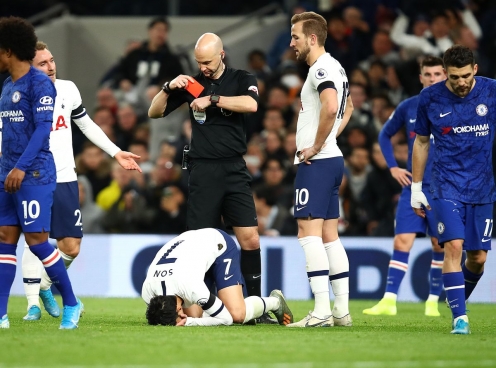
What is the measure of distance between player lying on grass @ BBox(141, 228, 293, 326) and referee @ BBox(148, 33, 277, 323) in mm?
436

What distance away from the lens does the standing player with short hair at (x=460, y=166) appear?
7.57m

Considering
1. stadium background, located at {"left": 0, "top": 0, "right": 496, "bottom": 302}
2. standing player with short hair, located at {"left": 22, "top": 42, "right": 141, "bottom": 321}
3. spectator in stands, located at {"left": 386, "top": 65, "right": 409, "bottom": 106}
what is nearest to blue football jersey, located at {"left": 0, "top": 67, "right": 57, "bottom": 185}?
standing player with short hair, located at {"left": 22, "top": 42, "right": 141, "bottom": 321}

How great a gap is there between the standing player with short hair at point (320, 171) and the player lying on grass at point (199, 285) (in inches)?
21.3

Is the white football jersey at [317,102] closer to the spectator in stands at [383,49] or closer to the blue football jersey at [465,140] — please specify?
the blue football jersey at [465,140]

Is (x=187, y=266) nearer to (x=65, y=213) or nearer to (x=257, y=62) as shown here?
(x=65, y=213)

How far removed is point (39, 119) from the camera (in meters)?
7.20

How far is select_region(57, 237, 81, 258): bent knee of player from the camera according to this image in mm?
9249

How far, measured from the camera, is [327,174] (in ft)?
26.7

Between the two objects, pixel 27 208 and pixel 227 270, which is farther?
pixel 227 270

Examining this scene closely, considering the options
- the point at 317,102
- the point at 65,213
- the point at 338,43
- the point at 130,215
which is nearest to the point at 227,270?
the point at 317,102

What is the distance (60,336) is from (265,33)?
12773mm

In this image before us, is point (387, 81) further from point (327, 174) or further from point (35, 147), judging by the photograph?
point (35, 147)

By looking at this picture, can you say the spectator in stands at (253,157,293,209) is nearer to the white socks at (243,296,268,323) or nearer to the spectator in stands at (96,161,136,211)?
the spectator in stands at (96,161,136,211)

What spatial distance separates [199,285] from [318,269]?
1041mm
